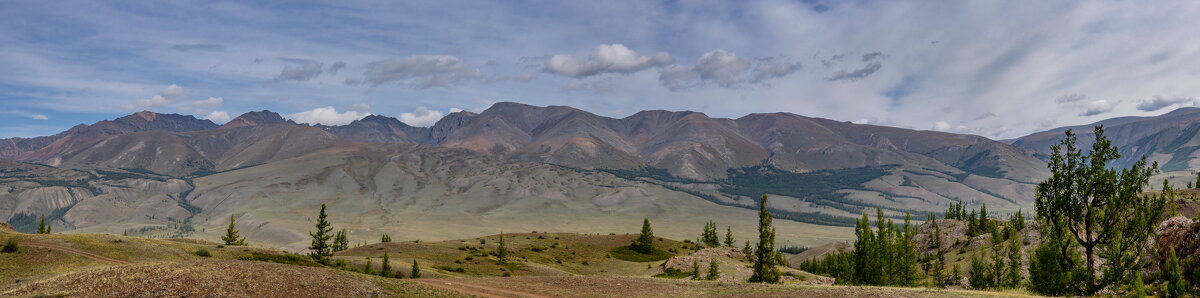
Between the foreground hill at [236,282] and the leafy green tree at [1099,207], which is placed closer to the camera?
the foreground hill at [236,282]

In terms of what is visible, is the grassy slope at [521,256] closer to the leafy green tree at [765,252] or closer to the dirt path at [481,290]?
the dirt path at [481,290]

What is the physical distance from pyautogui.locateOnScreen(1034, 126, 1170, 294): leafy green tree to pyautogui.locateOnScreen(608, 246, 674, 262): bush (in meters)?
87.5

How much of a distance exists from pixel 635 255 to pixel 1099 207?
95.0m

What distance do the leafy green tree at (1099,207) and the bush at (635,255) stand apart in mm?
87506

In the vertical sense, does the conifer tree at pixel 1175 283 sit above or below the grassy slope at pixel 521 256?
above

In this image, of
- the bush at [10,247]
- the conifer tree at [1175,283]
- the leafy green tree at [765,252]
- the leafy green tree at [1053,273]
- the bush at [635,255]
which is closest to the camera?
the conifer tree at [1175,283]

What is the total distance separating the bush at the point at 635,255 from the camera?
12888cm

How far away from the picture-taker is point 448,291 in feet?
149

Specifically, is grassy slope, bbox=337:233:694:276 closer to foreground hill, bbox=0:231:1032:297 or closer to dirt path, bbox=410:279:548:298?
dirt path, bbox=410:279:548:298

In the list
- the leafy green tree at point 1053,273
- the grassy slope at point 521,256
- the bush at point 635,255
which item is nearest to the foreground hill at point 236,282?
the leafy green tree at point 1053,273

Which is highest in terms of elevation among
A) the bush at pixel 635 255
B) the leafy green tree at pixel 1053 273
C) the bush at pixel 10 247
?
the leafy green tree at pixel 1053 273

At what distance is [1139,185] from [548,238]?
118m

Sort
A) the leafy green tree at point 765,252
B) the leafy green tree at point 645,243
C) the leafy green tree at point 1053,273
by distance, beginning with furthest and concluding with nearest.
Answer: the leafy green tree at point 645,243 < the leafy green tree at point 765,252 < the leafy green tree at point 1053,273

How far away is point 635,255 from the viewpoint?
133 metres
